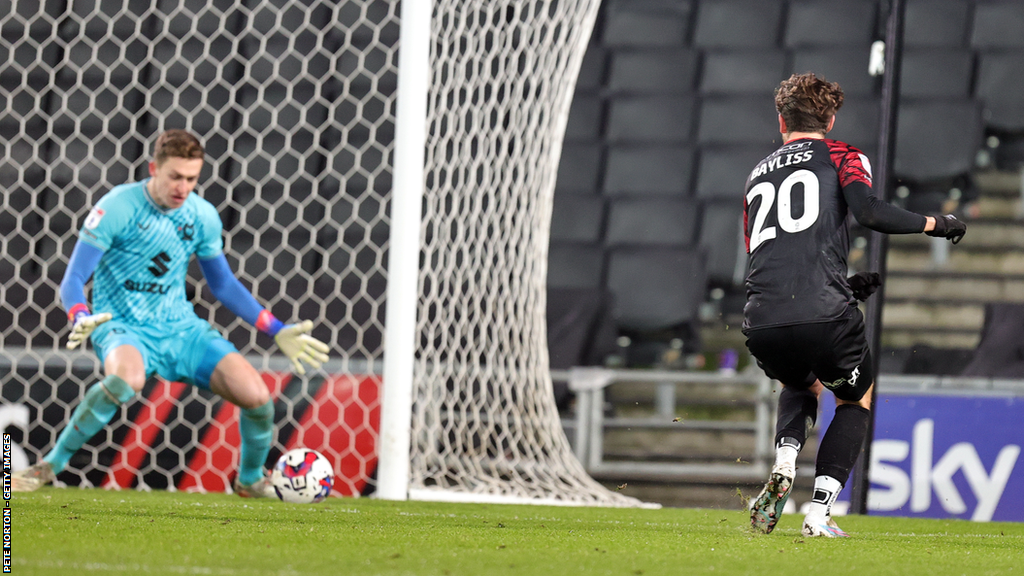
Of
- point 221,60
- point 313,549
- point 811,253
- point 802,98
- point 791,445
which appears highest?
point 221,60

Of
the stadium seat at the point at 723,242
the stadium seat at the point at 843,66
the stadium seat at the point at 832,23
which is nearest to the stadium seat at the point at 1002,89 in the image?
the stadium seat at the point at 843,66

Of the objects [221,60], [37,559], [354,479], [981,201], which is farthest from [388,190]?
[37,559]

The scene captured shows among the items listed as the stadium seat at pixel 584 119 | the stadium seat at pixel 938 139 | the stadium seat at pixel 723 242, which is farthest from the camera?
the stadium seat at pixel 584 119

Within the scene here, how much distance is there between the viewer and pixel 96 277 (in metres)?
4.30

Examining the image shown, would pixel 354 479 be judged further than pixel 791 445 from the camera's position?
Yes

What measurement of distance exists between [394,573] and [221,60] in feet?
18.3

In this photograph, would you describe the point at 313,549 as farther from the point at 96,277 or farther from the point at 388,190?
the point at 388,190

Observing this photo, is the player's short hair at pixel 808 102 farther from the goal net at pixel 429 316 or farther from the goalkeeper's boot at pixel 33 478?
the goalkeeper's boot at pixel 33 478

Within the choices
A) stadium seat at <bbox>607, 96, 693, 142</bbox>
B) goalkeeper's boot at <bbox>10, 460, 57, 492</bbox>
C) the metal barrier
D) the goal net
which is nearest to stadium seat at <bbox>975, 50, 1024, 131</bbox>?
stadium seat at <bbox>607, 96, 693, 142</bbox>

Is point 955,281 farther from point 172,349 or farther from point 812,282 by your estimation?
point 172,349

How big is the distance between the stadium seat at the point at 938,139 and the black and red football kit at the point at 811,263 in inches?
145

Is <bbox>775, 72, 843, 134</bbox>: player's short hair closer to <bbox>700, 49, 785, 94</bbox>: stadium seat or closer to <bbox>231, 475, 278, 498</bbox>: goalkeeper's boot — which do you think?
<bbox>231, 475, 278, 498</bbox>: goalkeeper's boot

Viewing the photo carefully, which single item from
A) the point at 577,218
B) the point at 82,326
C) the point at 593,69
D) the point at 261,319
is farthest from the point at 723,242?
the point at 82,326

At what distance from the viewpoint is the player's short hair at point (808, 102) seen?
310cm
